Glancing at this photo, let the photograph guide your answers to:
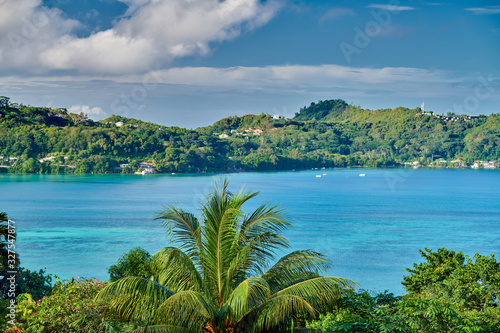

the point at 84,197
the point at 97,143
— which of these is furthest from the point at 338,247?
the point at 97,143

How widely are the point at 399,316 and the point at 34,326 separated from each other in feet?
15.2

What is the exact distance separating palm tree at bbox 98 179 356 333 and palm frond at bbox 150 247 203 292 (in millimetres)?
13

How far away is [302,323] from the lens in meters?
7.74

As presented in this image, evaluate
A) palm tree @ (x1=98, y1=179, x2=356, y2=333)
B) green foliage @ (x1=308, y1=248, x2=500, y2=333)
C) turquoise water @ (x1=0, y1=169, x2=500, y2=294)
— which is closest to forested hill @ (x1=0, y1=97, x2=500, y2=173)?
turquoise water @ (x1=0, y1=169, x2=500, y2=294)

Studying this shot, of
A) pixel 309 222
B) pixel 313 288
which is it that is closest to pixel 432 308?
pixel 313 288

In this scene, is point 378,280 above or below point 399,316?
below

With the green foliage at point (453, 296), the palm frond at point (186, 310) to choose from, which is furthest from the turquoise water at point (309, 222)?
the palm frond at point (186, 310)

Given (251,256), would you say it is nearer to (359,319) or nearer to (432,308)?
(359,319)

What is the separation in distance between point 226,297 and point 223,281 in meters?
0.22

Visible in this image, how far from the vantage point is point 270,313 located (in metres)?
6.14

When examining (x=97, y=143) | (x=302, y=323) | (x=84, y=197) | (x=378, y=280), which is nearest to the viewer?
(x=302, y=323)

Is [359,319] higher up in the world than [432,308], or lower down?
lower down

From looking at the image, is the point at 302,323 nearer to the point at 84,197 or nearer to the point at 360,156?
the point at 84,197

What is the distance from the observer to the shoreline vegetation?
6.15 metres
